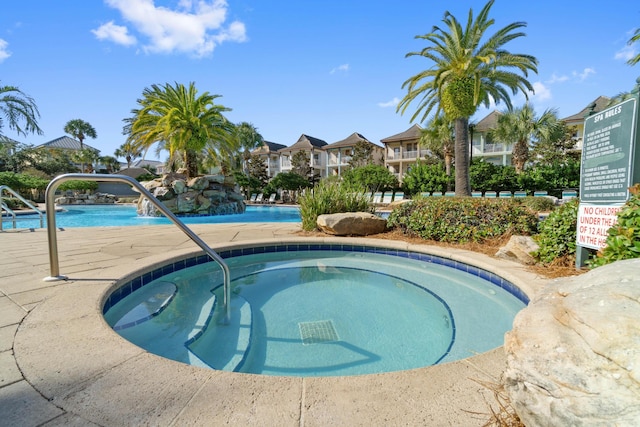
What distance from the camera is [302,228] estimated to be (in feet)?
24.2

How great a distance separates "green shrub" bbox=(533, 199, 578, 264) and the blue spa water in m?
0.85

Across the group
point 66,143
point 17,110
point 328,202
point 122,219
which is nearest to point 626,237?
point 328,202

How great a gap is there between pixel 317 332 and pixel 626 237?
9.03 ft

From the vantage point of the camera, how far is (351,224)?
6320 millimetres

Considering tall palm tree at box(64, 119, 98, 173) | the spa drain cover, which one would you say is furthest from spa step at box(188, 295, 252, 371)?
tall palm tree at box(64, 119, 98, 173)

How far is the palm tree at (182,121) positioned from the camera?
50.6ft

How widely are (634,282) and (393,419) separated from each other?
3.55ft

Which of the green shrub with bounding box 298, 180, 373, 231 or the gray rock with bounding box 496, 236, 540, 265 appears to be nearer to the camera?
the gray rock with bounding box 496, 236, 540, 265

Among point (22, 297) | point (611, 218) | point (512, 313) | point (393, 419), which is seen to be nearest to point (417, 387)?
point (393, 419)

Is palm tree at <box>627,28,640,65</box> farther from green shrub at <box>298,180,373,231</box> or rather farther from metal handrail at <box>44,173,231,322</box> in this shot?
metal handrail at <box>44,173,231,322</box>

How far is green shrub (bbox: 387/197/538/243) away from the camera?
5117 mm

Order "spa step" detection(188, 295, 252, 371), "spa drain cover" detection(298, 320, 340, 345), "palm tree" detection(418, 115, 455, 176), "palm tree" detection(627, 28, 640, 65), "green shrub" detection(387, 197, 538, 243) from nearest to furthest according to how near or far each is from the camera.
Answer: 1. "spa step" detection(188, 295, 252, 371)
2. "spa drain cover" detection(298, 320, 340, 345)
3. "green shrub" detection(387, 197, 538, 243)
4. "palm tree" detection(627, 28, 640, 65)
5. "palm tree" detection(418, 115, 455, 176)

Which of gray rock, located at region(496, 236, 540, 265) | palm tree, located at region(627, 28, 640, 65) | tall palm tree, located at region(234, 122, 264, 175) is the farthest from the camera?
tall palm tree, located at region(234, 122, 264, 175)

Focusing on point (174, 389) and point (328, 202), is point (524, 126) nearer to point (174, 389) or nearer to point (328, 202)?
point (328, 202)
